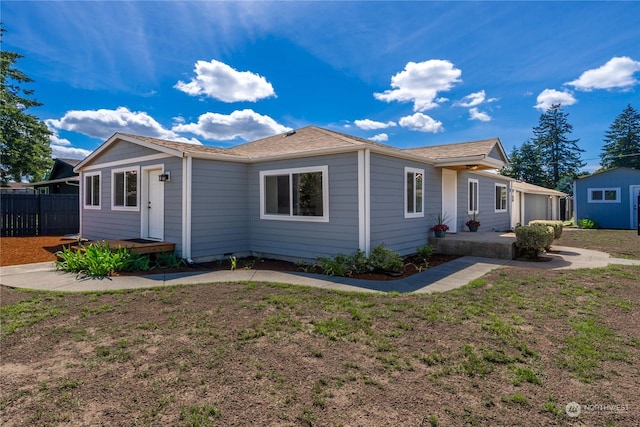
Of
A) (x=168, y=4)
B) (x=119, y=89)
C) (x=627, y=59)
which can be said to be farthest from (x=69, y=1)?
(x=627, y=59)

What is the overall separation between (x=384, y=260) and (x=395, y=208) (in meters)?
1.71

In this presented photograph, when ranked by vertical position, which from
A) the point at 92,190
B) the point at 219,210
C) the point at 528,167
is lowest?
the point at 219,210

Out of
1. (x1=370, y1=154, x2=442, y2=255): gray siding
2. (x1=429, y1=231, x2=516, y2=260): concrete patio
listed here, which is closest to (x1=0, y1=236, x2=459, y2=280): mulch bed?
(x1=429, y1=231, x2=516, y2=260): concrete patio

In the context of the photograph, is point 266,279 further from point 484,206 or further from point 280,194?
point 484,206

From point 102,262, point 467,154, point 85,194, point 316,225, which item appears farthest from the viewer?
point 85,194

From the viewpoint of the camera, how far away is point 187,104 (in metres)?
15.9

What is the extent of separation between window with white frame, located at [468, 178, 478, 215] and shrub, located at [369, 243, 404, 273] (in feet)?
22.3

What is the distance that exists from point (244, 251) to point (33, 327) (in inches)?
214

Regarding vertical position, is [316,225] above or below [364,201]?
below

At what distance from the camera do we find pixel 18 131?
23.8m

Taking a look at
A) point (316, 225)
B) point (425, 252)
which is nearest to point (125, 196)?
point (316, 225)

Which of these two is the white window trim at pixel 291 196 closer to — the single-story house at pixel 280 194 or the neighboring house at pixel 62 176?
the single-story house at pixel 280 194

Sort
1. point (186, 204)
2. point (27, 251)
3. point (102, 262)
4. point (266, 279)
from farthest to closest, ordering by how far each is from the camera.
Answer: point (27, 251) → point (186, 204) → point (102, 262) → point (266, 279)

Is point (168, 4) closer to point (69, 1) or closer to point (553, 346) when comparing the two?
point (69, 1)
